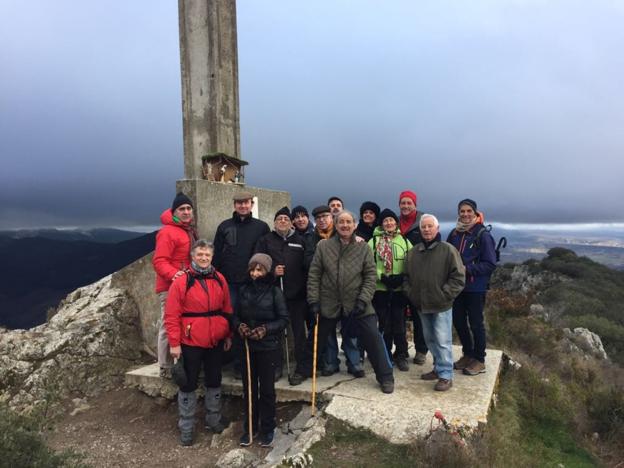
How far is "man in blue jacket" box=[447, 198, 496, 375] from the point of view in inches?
208

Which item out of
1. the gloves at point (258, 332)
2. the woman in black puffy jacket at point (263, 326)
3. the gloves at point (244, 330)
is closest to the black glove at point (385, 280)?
the woman in black puffy jacket at point (263, 326)

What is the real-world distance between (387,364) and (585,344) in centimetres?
1139

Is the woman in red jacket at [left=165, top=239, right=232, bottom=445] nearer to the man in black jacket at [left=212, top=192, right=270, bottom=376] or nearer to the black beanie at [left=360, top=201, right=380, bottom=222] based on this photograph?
the man in black jacket at [left=212, top=192, right=270, bottom=376]

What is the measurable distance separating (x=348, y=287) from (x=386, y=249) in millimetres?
804

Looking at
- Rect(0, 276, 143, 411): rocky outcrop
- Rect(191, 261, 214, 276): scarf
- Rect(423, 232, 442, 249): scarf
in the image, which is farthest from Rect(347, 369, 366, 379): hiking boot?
Rect(0, 276, 143, 411): rocky outcrop

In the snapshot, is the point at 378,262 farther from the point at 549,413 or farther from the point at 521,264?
the point at 521,264

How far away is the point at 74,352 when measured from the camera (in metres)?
6.41

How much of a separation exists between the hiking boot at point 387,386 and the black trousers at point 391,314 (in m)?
0.82

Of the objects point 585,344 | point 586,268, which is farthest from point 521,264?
point 585,344

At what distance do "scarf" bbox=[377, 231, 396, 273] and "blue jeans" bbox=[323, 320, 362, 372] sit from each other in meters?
1.07

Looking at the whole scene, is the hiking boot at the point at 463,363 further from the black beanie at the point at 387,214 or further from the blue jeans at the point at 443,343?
the black beanie at the point at 387,214

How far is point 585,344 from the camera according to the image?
1345 cm

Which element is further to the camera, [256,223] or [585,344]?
[585,344]

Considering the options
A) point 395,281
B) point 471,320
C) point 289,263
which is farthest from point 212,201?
point 471,320
